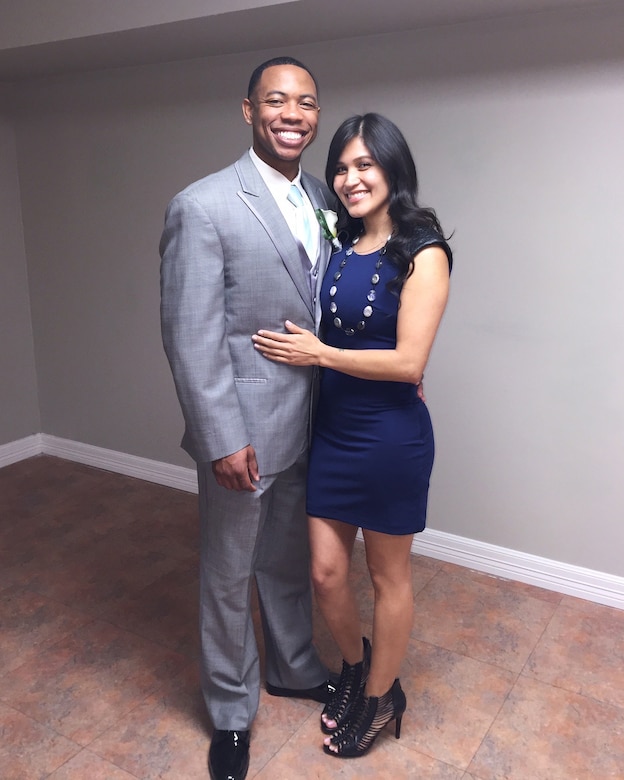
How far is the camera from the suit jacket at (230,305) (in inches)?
60.0

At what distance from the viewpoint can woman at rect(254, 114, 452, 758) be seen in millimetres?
1557

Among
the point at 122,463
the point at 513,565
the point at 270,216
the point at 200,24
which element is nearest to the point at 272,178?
the point at 270,216

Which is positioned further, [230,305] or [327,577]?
[327,577]

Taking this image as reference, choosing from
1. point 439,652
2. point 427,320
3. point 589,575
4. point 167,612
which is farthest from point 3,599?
point 589,575

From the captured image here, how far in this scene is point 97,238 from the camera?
3.51 meters

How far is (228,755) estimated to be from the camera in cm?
176

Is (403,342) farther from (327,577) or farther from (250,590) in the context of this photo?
(250,590)

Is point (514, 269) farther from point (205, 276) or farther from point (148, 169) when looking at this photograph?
point (148, 169)

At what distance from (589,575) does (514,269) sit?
3.78 ft

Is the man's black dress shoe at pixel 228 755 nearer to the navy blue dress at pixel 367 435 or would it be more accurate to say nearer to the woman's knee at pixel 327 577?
the woman's knee at pixel 327 577

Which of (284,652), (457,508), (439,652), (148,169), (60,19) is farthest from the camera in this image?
(148,169)

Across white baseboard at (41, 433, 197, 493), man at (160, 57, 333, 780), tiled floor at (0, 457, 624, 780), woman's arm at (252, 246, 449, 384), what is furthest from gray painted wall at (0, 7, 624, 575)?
white baseboard at (41, 433, 197, 493)

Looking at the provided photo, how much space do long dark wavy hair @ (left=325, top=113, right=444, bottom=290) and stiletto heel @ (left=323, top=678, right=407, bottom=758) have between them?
A: 1080 millimetres

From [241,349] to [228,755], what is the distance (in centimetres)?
103
